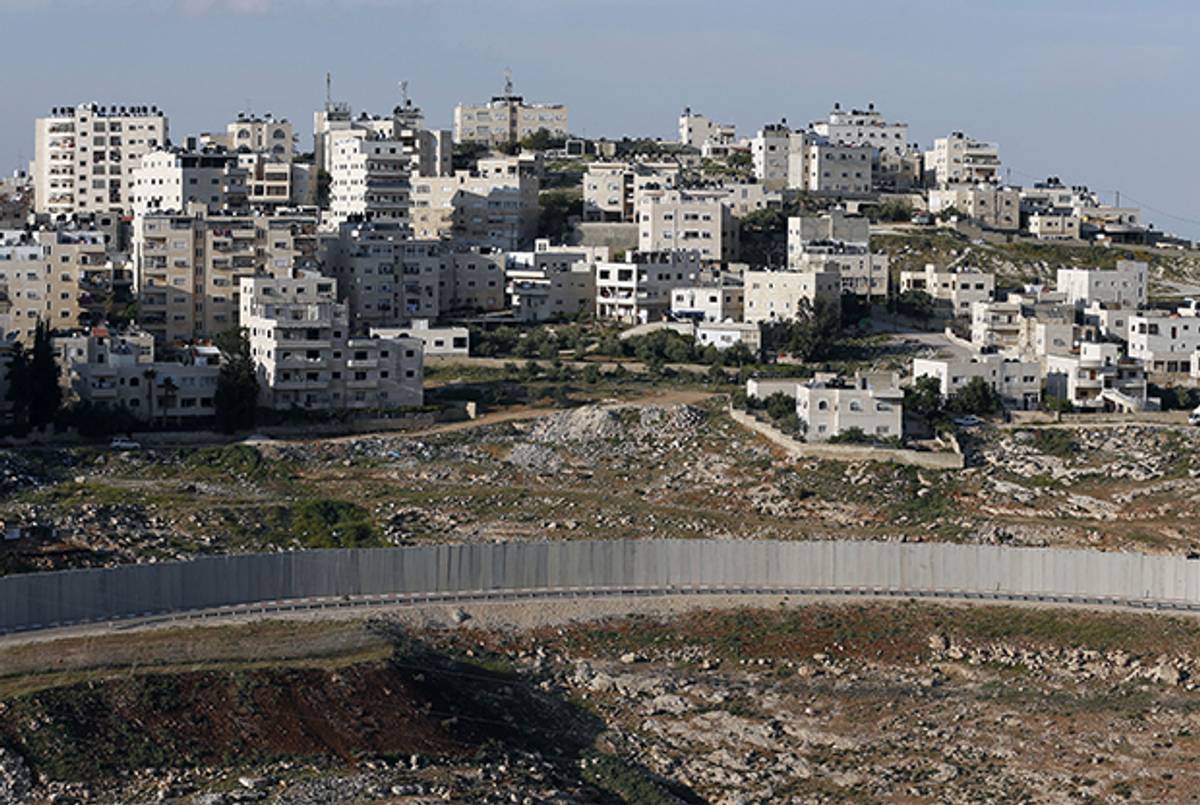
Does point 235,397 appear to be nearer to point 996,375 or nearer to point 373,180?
point 996,375

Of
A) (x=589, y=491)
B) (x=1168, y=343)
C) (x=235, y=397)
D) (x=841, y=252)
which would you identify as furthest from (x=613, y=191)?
(x=589, y=491)

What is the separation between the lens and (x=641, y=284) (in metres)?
73.4

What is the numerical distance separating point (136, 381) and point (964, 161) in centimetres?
5089

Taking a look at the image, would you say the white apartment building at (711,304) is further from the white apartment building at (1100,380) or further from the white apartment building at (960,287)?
the white apartment building at (1100,380)

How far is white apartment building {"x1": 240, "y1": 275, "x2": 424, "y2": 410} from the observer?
59.7 metres

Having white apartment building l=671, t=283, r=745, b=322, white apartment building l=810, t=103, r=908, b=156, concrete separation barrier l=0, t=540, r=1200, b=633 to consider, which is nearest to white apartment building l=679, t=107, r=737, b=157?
white apartment building l=810, t=103, r=908, b=156

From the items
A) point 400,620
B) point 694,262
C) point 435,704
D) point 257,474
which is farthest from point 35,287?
point 435,704

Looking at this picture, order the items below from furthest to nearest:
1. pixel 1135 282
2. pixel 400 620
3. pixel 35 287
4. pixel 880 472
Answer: pixel 1135 282 < pixel 35 287 < pixel 880 472 < pixel 400 620

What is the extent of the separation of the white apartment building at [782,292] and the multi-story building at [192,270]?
13351 mm

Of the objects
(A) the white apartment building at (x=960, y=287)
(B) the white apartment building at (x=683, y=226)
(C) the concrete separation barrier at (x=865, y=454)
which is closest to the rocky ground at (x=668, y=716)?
(C) the concrete separation barrier at (x=865, y=454)

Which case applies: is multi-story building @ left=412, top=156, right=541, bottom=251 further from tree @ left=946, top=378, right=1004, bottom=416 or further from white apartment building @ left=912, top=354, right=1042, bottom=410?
tree @ left=946, top=378, right=1004, bottom=416

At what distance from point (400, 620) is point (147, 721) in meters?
7.33

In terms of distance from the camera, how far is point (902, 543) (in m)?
47.9

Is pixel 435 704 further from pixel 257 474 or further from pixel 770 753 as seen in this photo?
pixel 257 474
